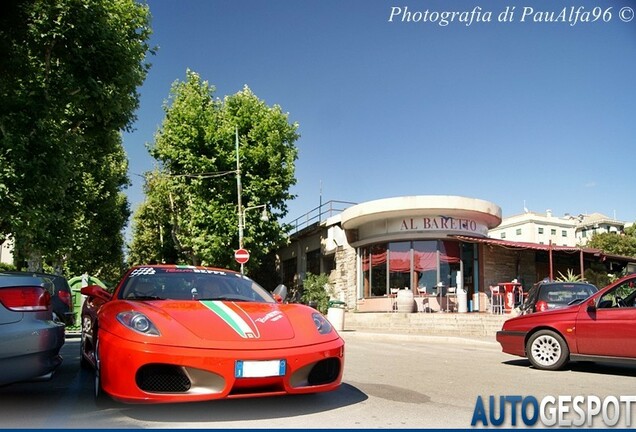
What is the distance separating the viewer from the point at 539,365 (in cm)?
801

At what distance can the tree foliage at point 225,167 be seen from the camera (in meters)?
25.3

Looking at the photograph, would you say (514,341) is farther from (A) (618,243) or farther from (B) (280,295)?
(A) (618,243)

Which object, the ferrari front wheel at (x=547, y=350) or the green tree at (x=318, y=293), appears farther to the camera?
the green tree at (x=318, y=293)

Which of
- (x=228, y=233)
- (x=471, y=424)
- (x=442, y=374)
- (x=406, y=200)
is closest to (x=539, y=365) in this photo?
(x=442, y=374)

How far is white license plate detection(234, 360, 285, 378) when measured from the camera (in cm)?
408

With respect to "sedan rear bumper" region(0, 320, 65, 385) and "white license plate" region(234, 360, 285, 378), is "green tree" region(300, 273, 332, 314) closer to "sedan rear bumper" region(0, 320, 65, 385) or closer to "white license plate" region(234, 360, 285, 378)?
"sedan rear bumper" region(0, 320, 65, 385)

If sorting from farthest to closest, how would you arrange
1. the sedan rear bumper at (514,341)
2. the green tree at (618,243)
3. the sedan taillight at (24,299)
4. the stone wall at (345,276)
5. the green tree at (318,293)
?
the green tree at (618,243) → the stone wall at (345,276) → the green tree at (318,293) → the sedan rear bumper at (514,341) → the sedan taillight at (24,299)

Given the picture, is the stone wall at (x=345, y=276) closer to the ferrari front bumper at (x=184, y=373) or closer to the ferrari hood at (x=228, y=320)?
the ferrari hood at (x=228, y=320)

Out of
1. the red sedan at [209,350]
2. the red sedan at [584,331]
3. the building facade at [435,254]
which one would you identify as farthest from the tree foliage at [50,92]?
the building facade at [435,254]

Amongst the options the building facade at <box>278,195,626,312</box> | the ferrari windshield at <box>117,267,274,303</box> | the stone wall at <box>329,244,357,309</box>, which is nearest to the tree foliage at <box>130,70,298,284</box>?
the stone wall at <box>329,244,357,309</box>

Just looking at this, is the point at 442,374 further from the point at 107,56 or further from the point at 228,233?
the point at 228,233

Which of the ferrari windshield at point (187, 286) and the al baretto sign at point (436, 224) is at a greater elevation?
the al baretto sign at point (436, 224)

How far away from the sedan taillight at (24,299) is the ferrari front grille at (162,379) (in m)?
1.51

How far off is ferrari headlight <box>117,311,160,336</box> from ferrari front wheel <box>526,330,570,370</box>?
5957mm
